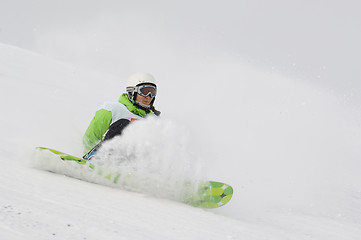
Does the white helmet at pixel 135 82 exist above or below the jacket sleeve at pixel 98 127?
above

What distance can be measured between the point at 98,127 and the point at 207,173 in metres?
1.62

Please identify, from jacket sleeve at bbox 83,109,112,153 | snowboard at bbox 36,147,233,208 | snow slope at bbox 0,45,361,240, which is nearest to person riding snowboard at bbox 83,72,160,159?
jacket sleeve at bbox 83,109,112,153

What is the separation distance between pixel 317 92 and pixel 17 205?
2851cm

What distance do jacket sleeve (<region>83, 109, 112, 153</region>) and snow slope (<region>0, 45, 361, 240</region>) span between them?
0.85 metres

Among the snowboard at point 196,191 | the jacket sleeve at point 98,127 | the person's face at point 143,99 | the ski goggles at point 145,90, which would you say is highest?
the ski goggles at point 145,90

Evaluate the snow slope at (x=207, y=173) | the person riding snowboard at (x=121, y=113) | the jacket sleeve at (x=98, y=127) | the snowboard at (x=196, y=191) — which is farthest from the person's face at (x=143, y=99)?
the snowboard at (x=196, y=191)

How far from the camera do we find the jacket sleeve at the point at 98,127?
4.86m

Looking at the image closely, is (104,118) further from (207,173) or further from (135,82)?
(207,173)

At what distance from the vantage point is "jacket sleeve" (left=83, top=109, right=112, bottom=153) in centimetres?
486

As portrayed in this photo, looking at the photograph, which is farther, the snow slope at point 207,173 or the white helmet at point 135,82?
the white helmet at point 135,82

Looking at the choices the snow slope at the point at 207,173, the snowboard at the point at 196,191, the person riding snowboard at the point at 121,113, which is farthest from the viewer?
the person riding snowboard at the point at 121,113

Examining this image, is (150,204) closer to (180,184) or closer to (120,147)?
(180,184)

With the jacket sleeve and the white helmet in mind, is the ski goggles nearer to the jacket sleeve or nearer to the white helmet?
the white helmet

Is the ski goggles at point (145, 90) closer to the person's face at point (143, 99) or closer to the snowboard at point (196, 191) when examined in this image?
the person's face at point (143, 99)
